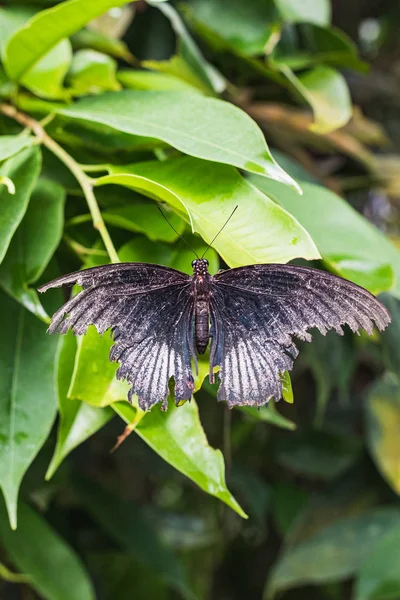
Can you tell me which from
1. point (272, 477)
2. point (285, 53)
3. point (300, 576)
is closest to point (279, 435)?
point (272, 477)

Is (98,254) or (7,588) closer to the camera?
(98,254)

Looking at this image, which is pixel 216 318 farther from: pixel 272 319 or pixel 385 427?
pixel 385 427

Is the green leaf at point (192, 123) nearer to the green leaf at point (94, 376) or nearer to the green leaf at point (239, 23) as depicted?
the green leaf at point (94, 376)

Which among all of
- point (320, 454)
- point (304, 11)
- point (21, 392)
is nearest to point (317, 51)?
point (304, 11)

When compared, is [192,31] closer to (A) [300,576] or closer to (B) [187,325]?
(B) [187,325]

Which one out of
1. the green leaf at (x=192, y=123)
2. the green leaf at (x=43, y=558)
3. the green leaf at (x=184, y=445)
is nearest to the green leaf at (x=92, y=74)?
the green leaf at (x=192, y=123)
